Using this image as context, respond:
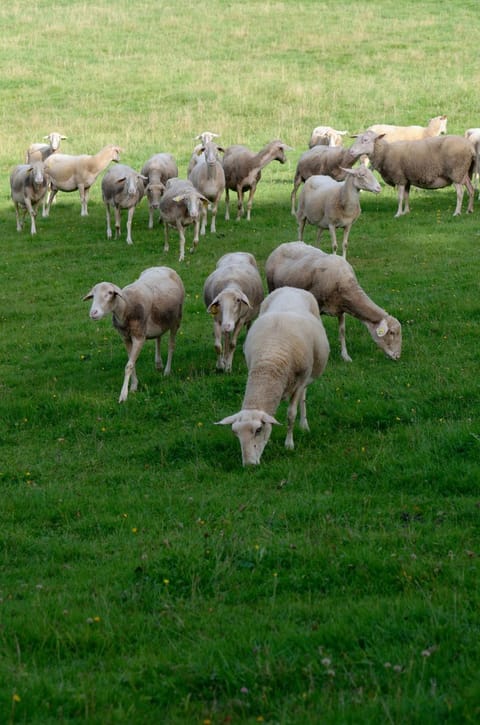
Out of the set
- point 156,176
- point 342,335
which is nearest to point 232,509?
point 342,335

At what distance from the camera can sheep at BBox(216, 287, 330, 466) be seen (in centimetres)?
900

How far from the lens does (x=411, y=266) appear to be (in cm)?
1678

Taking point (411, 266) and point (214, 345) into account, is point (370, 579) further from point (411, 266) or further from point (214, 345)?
point (411, 266)

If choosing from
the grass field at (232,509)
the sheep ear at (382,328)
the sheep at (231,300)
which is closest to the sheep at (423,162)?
the grass field at (232,509)

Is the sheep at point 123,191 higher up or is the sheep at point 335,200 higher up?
the sheep at point 335,200

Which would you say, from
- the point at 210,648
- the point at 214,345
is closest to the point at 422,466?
the point at 210,648

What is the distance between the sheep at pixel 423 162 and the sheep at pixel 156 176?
4.36 meters

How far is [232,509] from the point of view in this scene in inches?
309

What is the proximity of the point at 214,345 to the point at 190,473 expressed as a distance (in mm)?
4294

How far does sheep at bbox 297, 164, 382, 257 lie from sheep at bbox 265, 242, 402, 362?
4.53 meters

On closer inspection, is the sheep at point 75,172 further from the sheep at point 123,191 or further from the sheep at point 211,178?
the sheep at point 211,178

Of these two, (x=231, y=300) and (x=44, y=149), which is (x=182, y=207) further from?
(x=44, y=149)

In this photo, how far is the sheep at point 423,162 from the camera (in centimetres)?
2139

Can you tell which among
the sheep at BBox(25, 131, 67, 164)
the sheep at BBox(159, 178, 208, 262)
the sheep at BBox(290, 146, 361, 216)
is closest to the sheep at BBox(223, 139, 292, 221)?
the sheep at BBox(290, 146, 361, 216)
